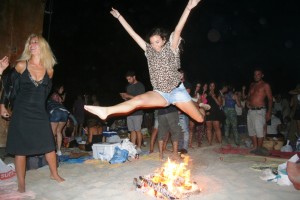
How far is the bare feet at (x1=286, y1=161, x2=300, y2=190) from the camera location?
4.29 m

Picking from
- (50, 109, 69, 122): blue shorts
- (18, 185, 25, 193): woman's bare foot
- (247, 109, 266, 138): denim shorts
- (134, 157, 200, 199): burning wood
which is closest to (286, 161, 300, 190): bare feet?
(134, 157, 200, 199): burning wood

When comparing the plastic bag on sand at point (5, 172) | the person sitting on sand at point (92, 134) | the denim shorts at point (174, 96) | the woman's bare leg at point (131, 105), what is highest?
the denim shorts at point (174, 96)

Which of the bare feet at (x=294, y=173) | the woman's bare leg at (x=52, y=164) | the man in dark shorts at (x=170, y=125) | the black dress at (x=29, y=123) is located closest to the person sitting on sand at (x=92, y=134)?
the man in dark shorts at (x=170, y=125)

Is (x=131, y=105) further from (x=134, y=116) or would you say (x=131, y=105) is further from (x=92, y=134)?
(x=92, y=134)

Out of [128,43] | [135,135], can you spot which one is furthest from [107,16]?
[135,135]

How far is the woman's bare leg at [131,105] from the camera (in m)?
3.93

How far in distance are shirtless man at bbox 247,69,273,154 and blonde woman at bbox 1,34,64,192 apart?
227 inches

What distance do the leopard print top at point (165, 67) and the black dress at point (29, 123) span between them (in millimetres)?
1892

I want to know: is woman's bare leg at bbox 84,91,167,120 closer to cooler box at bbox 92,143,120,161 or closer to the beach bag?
the beach bag

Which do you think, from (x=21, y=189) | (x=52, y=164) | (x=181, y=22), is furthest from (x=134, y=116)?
(x=181, y=22)

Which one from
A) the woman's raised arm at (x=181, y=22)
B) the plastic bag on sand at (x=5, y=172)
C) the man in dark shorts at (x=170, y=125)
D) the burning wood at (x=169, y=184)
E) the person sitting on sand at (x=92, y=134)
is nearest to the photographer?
the woman's raised arm at (x=181, y=22)

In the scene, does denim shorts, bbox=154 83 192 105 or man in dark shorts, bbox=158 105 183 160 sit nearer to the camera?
denim shorts, bbox=154 83 192 105

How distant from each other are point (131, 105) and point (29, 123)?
5.44 feet

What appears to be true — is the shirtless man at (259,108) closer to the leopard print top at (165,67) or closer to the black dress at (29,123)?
the leopard print top at (165,67)
